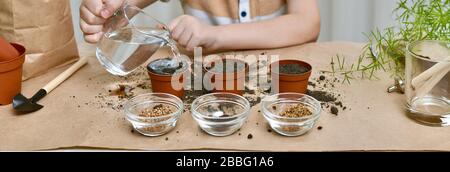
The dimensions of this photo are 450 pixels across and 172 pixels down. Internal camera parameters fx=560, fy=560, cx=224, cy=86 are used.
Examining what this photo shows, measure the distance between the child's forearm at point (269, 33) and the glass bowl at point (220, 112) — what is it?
281mm

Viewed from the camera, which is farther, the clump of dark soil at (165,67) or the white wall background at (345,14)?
the white wall background at (345,14)

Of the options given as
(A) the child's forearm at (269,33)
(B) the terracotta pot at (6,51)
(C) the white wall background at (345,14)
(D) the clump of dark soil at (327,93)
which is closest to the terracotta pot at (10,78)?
(B) the terracotta pot at (6,51)

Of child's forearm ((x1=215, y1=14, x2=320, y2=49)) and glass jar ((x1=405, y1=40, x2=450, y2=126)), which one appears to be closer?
glass jar ((x1=405, y1=40, x2=450, y2=126))

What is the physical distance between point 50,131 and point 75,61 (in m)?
0.31

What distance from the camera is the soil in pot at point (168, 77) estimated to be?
3.15 ft

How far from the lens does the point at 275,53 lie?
3.92ft

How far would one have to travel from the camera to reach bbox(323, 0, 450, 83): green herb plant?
0.95 meters

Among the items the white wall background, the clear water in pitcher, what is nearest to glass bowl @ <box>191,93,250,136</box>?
the clear water in pitcher

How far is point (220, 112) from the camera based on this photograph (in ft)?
3.00

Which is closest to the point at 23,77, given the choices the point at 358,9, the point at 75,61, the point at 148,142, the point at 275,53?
the point at 75,61

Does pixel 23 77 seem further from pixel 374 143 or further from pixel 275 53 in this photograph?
pixel 374 143

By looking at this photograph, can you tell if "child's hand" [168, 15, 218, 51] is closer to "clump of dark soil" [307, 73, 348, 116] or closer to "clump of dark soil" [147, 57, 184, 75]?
"clump of dark soil" [147, 57, 184, 75]

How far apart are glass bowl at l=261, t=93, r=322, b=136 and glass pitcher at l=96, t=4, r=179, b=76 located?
23 centimetres

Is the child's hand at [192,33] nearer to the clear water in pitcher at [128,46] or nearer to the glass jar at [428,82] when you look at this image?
the clear water in pitcher at [128,46]
